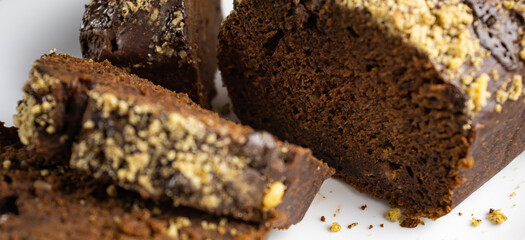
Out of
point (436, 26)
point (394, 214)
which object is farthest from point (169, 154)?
point (394, 214)

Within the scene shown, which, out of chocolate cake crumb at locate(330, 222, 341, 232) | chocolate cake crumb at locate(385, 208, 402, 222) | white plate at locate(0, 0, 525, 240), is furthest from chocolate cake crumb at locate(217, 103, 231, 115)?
chocolate cake crumb at locate(385, 208, 402, 222)

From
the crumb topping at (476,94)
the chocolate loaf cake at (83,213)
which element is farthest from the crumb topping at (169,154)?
the crumb topping at (476,94)

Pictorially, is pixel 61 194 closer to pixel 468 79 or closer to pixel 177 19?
pixel 177 19

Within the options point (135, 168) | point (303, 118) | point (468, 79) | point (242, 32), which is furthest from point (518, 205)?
point (135, 168)

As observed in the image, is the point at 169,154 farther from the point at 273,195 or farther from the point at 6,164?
the point at 6,164

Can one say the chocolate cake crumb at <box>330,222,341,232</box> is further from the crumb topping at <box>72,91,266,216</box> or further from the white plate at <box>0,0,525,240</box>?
the crumb topping at <box>72,91,266,216</box>

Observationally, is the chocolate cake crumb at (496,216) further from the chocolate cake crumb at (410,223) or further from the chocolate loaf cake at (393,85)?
the chocolate cake crumb at (410,223)
